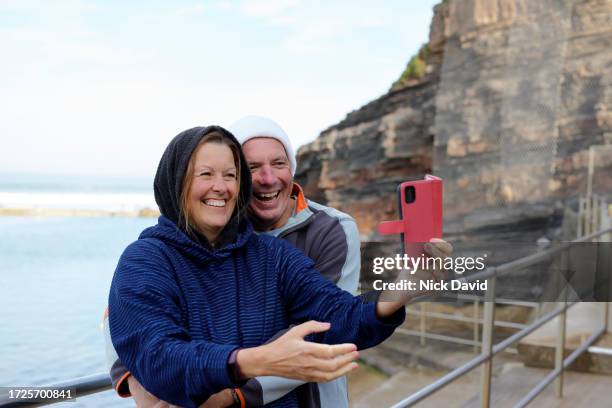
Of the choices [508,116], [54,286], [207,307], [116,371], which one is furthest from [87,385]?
[54,286]

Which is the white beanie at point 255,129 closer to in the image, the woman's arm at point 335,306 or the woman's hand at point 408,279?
the woman's arm at point 335,306

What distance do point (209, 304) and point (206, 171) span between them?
7.1 inches

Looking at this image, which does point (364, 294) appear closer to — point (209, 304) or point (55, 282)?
point (209, 304)

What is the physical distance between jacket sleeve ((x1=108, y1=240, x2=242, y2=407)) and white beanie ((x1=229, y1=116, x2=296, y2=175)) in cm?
32

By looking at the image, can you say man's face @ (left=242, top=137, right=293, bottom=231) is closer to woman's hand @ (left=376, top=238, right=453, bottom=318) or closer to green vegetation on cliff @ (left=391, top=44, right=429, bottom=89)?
woman's hand @ (left=376, top=238, right=453, bottom=318)

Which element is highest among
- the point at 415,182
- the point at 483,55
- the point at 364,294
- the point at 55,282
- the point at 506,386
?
the point at 483,55

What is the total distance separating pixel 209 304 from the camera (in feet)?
2.97

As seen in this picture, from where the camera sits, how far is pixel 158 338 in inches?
31.1

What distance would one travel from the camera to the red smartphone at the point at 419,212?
91 cm

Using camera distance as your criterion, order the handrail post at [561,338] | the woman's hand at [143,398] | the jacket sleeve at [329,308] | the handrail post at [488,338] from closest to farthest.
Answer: the woman's hand at [143,398] < the jacket sleeve at [329,308] < the handrail post at [488,338] < the handrail post at [561,338]

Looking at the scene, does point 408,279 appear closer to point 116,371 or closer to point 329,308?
point 329,308

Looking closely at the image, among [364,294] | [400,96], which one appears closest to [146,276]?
[364,294]

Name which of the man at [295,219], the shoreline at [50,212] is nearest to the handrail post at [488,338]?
the man at [295,219]

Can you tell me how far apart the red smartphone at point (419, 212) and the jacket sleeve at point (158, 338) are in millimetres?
286
